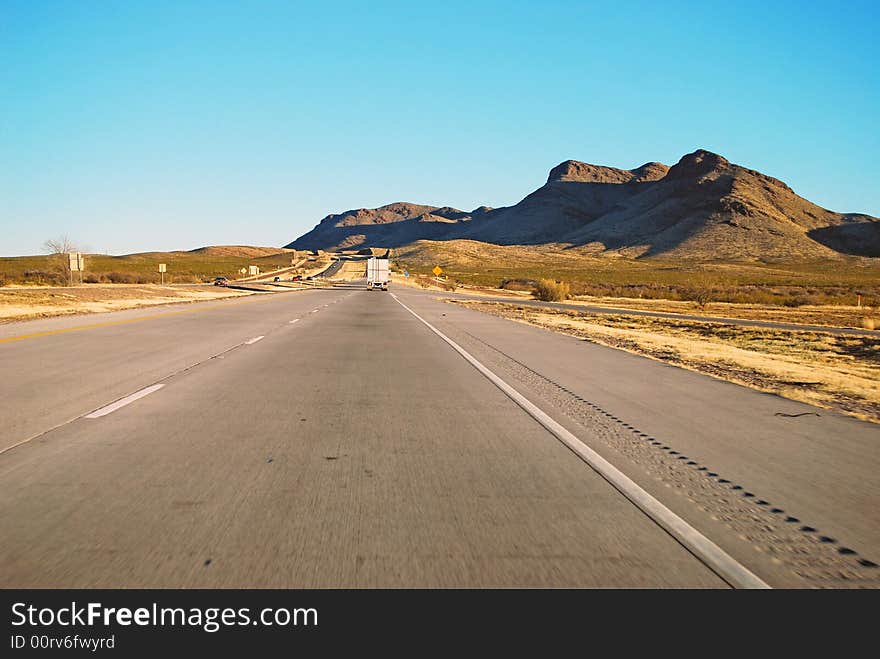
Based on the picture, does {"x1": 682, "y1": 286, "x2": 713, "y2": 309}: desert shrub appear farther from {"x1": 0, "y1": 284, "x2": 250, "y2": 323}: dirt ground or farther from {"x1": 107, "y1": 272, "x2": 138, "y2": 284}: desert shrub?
{"x1": 107, "y1": 272, "x2": 138, "y2": 284}: desert shrub

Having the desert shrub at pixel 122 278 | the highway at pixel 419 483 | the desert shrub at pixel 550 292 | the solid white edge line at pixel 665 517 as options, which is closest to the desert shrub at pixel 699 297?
the desert shrub at pixel 550 292

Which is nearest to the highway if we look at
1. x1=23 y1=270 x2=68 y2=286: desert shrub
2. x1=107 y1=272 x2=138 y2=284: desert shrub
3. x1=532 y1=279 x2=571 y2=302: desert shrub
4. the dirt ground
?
the dirt ground

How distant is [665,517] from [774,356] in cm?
1643

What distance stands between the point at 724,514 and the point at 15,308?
1387 inches

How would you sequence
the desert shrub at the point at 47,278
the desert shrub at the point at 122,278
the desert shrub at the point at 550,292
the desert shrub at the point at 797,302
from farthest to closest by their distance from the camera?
the desert shrub at the point at 122,278 → the desert shrub at the point at 47,278 → the desert shrub at the point at 550,292 → the desert shrub at the point at 797,302

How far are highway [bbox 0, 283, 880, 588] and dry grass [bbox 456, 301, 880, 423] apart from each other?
141cm

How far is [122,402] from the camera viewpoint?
32.5 feet

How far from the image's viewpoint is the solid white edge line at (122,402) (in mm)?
9065

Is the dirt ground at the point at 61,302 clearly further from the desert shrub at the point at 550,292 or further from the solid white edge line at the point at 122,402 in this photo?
the desert shrub at the point at 550,292

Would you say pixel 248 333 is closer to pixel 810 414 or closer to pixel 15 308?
pixel 810 414

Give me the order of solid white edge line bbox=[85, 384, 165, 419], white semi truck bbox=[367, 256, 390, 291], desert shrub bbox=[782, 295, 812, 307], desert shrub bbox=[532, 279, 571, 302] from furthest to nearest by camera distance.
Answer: white semi truck bbox=[367, 256, 390, 291]
desert shrub bbox=[532, 279, 571, 302]
desert shrub bbox=[782, 295, 812, 307]
solid white edge line bbox=[85, 384, 165, 419]

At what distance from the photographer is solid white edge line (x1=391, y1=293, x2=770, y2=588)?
4387 mm

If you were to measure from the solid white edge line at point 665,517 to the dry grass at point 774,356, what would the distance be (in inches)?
190
